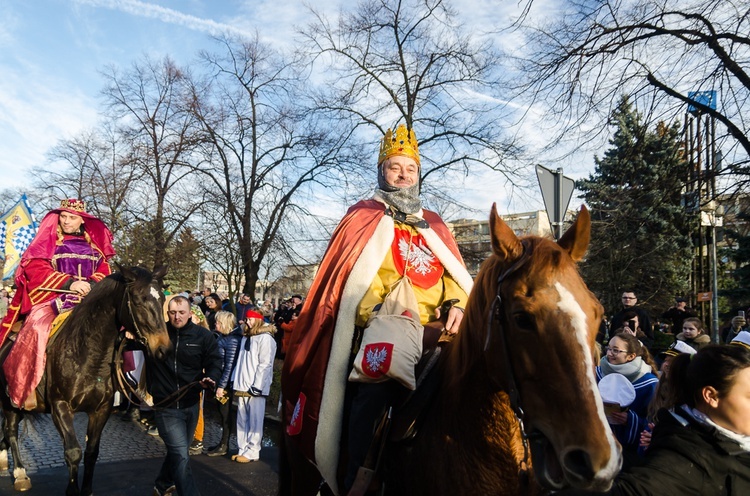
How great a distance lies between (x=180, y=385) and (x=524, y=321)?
4.95 m

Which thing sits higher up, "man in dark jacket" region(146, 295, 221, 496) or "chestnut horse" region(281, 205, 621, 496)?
"chestnut horse" region(281, 205, 621, 496)

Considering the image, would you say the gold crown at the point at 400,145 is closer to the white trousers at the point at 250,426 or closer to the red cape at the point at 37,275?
the red cape at the point at 37,275

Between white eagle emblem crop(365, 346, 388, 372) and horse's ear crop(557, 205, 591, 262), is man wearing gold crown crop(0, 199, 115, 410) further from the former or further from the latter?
horse's ear crop(557, 205, 591, 262)

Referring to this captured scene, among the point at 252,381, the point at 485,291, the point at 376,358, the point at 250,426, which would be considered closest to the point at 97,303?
the point at 252,381

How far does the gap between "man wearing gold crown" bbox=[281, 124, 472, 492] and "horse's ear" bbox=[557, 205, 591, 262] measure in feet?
3.29

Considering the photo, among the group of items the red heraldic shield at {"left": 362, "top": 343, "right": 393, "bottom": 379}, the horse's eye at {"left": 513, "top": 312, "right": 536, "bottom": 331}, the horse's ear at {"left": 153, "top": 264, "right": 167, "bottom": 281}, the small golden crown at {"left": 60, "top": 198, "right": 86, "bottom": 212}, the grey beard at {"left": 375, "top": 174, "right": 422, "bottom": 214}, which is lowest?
the red heraldic shield at {"left": 362, "top": 343, "right": 393, "bottom": 379}

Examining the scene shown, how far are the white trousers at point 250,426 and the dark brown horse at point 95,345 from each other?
254cm

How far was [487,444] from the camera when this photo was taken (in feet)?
7.99

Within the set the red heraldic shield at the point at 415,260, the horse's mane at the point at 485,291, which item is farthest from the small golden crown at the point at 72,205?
the horse's mane at the point at 485,291

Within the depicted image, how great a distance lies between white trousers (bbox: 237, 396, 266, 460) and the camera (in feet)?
27.9

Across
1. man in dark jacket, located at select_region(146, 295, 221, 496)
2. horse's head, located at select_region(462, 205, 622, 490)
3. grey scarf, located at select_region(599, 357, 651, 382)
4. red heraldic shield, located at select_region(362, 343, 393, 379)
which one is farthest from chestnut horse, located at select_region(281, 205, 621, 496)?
man in dark jacket, located at select_region(146, 295, 221, 496)

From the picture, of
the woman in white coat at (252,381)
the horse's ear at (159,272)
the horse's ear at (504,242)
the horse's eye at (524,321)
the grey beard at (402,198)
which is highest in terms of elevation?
the grey beard at (402,198)

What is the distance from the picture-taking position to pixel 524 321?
6.83 ft

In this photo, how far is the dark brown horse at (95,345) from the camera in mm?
5766
